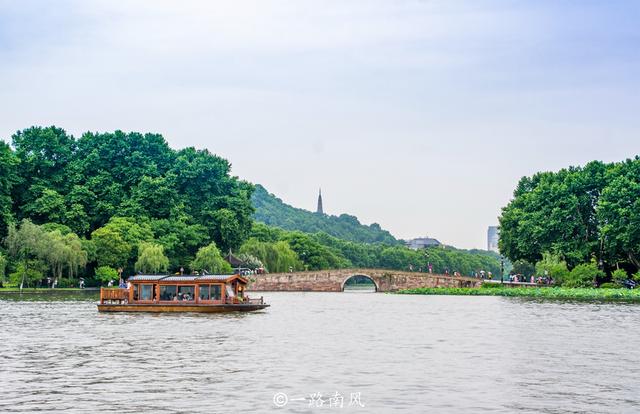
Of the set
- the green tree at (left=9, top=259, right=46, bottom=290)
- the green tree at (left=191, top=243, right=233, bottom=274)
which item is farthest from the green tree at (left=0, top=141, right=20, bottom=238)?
the green tree at (left=191, top=243, right=233, bottom=274)

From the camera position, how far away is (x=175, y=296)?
59781mm

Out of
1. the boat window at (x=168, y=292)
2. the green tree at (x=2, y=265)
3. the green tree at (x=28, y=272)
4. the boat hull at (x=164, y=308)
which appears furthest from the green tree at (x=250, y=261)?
the boat hull at (x=164, y=308)

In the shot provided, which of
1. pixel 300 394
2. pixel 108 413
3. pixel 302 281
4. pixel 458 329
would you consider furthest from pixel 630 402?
pixel 302 281

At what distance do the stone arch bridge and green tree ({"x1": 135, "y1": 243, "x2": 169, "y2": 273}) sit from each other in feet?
64.3

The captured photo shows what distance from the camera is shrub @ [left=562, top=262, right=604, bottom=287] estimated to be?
8650 cm

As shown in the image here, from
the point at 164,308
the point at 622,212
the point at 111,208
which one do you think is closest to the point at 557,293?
the point at 622,212

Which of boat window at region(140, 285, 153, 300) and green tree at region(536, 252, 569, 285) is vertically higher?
green tree at region(536, 252, 569, 285)

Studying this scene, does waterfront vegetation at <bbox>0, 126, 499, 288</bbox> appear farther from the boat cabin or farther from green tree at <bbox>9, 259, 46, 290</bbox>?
the boat cabin

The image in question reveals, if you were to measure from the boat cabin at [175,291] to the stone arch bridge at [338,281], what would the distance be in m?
48.9

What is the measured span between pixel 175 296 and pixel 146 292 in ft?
6.44

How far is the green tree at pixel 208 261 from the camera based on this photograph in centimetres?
9631

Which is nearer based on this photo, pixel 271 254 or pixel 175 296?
pixel 175 296

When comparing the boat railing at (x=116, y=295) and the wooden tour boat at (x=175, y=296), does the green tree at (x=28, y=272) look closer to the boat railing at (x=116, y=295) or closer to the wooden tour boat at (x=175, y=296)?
the wooden tour boat at (x=175, y=296)

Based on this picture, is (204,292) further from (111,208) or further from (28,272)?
(111,208)
